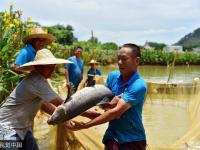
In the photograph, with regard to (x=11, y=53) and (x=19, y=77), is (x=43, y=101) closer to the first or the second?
(x=19, y=77)

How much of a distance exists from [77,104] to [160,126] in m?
7.19

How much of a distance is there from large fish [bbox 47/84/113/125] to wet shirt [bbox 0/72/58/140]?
0.55 feet

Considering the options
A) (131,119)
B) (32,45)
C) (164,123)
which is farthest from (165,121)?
(131,119)

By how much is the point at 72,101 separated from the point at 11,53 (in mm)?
3570

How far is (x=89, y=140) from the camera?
5.32 metres

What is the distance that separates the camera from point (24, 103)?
3.65 m

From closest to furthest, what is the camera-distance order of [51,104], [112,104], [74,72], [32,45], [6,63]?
1. [51,104]
2. [112,104]
3. [32,45]
4. [6,63]
5. [74,72]

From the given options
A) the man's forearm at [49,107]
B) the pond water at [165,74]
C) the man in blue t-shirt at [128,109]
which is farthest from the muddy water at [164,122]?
the pond water at [165,74]

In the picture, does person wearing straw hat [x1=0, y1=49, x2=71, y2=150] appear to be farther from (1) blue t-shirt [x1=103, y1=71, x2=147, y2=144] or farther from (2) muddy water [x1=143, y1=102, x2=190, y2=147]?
(2) muddy water [x1=143, y1=102, x2=190, y2=147]

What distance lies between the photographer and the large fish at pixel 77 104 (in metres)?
3.43

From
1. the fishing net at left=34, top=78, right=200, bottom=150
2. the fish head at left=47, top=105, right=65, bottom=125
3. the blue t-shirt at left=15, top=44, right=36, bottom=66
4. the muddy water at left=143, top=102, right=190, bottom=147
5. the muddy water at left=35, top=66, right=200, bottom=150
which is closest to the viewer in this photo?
the fish head at left=47, top=105, right=65, bottom=125

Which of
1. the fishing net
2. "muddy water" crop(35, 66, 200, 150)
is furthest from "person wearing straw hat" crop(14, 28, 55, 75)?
"muddy water" crop(35, 66, 200, 150)

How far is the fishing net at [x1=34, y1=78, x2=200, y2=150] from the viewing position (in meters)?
5.33

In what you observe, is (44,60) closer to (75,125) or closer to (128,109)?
(75,125)
